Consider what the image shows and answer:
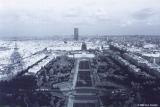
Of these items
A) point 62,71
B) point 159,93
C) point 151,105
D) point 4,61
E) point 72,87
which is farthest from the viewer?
point 4,61

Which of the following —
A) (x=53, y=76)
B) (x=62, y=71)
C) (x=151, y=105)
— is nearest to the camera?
(x=151, y=105)

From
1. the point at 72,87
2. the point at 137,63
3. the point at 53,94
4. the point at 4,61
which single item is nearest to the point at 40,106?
the point at 53,94

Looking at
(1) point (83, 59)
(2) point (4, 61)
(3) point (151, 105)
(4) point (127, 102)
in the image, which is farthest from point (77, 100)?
(1) point (83, 59)

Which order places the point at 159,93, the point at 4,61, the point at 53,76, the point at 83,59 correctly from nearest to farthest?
the point at 159,93, the point at 53,76, the point at 4,61, the point at 83,59

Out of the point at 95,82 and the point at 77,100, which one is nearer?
the point at 77,100

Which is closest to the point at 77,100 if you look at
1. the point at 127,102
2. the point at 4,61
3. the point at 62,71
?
the point at 127,102

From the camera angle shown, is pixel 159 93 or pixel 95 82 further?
pixel 95 82

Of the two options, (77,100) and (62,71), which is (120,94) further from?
(62,71)

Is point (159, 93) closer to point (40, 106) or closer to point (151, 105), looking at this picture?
point (151, 105)

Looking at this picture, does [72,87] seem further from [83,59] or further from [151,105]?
[83,59]

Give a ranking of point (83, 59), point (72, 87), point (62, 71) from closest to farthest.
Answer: point (72, 87)
point (62, 71)
point (83, 59)
